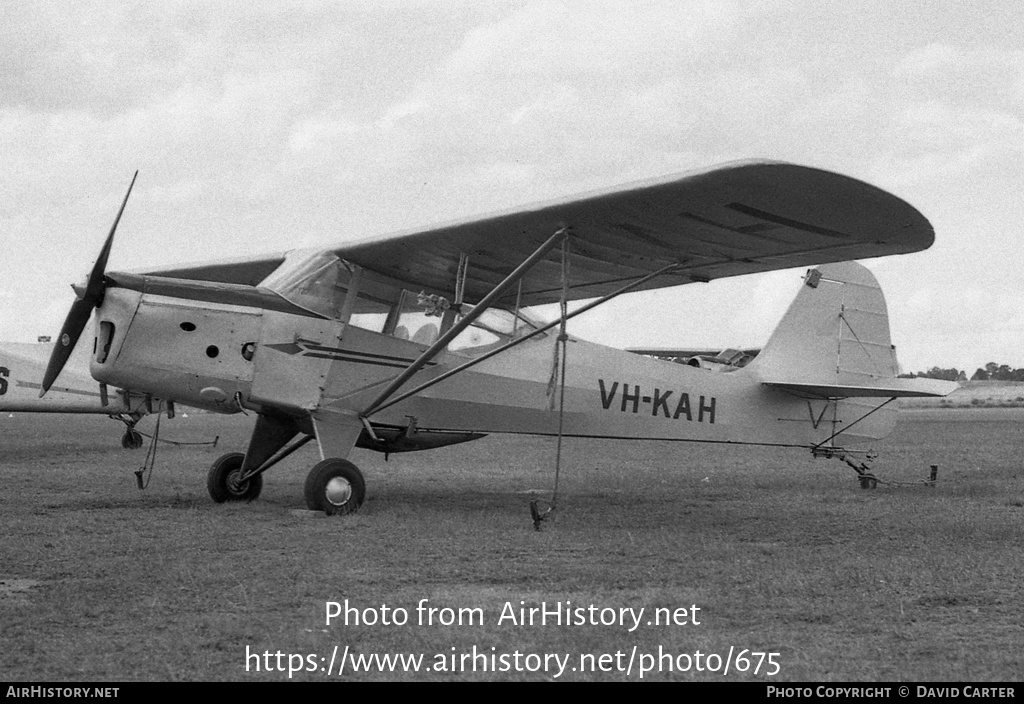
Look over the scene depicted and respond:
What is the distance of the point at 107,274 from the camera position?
28.8ft

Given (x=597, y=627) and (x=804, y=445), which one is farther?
(x=804, y=445)

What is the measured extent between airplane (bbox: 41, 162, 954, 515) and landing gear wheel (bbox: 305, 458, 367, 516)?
0.02m

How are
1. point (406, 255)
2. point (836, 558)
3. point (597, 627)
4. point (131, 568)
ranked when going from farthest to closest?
point (406, 255)
point (836, 558)
point (131, 568)
point (597, 627)

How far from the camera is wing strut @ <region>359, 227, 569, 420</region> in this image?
28.3 feet

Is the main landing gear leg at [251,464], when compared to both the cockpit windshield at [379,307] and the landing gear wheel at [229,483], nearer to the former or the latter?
the landing gear wheel at [229,483]

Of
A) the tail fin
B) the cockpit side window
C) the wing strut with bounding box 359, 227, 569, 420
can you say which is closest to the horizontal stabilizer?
the tail fin

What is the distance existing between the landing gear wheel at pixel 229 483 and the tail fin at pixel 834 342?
5651 mm

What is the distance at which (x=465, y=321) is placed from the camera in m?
9.10

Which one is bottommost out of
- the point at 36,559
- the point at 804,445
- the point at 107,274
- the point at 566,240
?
the point at 36,559

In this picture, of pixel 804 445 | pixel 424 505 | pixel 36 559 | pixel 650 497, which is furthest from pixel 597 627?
pixel 804 445

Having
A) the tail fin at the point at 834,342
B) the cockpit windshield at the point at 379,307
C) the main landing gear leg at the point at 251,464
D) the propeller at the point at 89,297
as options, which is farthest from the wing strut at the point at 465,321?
the tail fin at the point at 834,342

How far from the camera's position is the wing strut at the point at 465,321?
8617 mm
